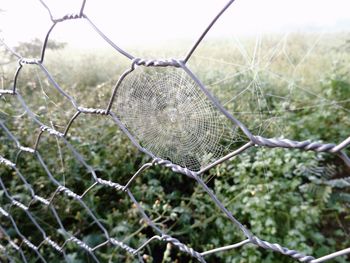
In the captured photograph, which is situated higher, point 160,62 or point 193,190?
point 160,62

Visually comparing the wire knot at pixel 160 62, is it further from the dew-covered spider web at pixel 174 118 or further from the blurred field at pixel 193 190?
the blurred field at pixel 193 190

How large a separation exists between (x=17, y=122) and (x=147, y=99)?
1092 mm

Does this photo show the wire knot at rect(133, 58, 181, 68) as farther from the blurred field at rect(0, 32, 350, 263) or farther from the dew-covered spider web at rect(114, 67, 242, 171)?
the blurred field at rect(0, 32, 350, 263)

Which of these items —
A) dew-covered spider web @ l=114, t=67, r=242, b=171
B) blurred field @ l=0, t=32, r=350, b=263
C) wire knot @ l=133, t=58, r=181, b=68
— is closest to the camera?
wire knot @ l=133, t=58, r=181, b=68

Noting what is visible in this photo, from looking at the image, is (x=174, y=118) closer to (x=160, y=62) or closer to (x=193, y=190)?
(x=160, y=62)

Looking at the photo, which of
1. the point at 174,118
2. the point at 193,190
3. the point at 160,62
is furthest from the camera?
the point at 193,190

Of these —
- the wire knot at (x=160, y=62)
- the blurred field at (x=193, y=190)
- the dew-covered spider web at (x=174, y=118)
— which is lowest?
the blurred field at (x=193, y=190)

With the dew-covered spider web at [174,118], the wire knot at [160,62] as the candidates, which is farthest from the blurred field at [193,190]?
the wire knot at [160,62]

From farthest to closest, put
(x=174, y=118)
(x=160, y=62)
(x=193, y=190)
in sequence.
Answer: (x=193, y=190)
(x=174, y=118)
(x=160, y=62)

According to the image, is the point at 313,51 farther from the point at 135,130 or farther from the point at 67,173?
the point at 135,130

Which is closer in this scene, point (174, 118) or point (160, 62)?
point (160, 62)

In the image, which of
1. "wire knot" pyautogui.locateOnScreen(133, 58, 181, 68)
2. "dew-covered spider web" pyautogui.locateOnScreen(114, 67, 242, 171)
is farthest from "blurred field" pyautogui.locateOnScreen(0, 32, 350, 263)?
"wire knot" pyautogui.locateOnScreen(133, 58, 181, 68)

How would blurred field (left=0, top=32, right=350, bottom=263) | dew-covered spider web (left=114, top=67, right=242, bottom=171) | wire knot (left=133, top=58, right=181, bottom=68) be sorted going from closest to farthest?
wire knot (left=133, top=58, right=181, bottom=68) → dew-covered spider web (left=114, top=67, right=242, bottom=171) → blurred field (left=0, top=32, right=350, bottom=263)

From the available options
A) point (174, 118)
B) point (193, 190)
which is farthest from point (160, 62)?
point (193, 190)
